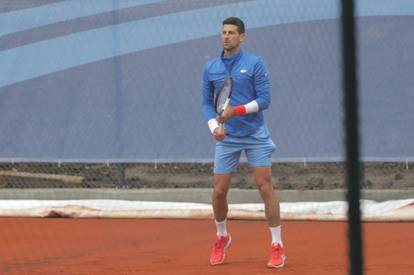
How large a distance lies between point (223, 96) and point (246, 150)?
16.4 inches

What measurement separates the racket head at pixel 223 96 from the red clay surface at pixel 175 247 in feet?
3.44

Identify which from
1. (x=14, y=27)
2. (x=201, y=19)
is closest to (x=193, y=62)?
(x=201, y=19)

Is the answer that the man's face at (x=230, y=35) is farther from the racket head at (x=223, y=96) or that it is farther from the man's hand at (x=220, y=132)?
the man's hand at (x=220, y=132)

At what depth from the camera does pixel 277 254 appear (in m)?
6.71

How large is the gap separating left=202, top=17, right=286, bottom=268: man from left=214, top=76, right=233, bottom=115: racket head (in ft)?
0.19

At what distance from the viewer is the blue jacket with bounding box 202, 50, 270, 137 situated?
659 centimetres

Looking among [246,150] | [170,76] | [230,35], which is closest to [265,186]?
[246,150]

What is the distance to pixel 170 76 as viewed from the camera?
387 inches

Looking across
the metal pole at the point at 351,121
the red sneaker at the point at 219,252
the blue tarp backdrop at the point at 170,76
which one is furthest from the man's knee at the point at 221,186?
the metal pole at the point at 351,121

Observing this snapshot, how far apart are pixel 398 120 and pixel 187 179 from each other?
2.06 m

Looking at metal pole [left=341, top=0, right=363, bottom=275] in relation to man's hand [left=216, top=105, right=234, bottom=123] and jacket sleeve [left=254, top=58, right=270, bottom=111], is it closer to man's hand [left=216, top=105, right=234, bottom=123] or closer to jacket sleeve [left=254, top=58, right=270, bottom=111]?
man's hand [left=216, top=105, right=234, bottom=123]

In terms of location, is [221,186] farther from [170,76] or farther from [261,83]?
[170,76]

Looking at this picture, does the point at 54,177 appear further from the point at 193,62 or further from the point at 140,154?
the point at 193,62

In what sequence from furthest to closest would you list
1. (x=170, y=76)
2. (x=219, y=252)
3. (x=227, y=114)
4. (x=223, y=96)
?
1. (x=170, y=76)
2. (x=219, y=252)
3. (x=223, y=96)
4. (x=227, y=114)
